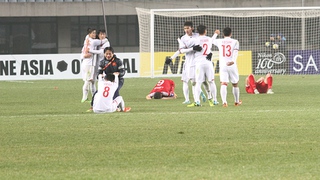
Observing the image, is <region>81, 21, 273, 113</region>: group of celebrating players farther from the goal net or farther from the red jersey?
the goal net

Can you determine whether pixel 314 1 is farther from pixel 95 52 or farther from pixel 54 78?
pixel 95 52

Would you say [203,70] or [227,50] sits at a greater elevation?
[227,50]

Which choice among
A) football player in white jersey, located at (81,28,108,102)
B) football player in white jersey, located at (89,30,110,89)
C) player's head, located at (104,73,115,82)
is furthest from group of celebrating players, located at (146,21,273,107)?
player's head, located at (104,73,115,82)

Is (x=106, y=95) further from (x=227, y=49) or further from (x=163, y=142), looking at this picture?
(x=163, y=142)

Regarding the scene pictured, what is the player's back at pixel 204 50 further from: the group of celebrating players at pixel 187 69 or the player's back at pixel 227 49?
the player's back at pixel 227 49

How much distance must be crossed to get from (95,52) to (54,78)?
1724 cm

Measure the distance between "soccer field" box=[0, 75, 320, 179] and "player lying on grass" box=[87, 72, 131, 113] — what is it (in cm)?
48

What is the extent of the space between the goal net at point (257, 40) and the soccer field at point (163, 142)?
19.0m

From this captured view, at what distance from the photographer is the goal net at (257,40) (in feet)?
136

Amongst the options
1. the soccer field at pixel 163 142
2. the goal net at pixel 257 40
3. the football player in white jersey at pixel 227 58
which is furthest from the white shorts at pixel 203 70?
the goal net at pixel 257 40

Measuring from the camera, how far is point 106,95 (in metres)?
18.5

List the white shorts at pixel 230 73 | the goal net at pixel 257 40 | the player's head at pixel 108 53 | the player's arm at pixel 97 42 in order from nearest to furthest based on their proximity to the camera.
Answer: the player's head at pixel 108 53
the white shorts at pixel 230 73
the player's arm at pixel 97 42
the goal net at pixel 257 40

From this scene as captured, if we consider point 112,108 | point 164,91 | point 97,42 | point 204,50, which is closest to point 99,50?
point 97,42

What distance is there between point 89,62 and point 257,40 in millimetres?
21185
